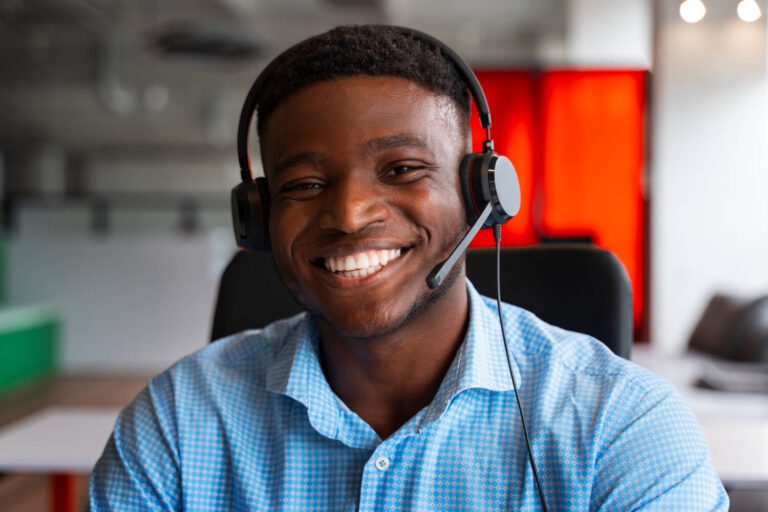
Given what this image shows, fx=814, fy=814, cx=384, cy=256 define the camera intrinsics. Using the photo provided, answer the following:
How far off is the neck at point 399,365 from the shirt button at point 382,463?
86mm

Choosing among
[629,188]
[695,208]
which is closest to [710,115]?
[695,208]

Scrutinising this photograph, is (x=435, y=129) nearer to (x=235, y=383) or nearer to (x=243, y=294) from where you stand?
(x=235, y=383)

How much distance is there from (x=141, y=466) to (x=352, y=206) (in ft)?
1.33

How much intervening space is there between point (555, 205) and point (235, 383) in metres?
4.17

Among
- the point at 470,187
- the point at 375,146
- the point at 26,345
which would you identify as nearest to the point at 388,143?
the point at 375,146

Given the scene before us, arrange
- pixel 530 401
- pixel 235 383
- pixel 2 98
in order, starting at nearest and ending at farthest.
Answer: pixel 530 401 → pixel 235 383 → pixel 2 98

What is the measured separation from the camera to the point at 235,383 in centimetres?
105

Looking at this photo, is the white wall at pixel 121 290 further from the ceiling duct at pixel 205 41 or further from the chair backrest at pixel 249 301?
the chair backrest at pixel 249 301

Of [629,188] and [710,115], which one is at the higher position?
[710,115]

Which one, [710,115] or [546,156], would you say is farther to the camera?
[710,115]

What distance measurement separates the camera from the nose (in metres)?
0.92

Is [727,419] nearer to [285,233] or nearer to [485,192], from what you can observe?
[485,192]

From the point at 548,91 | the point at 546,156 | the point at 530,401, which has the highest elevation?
the point at 548,91

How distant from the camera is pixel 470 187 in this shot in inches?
38.9
